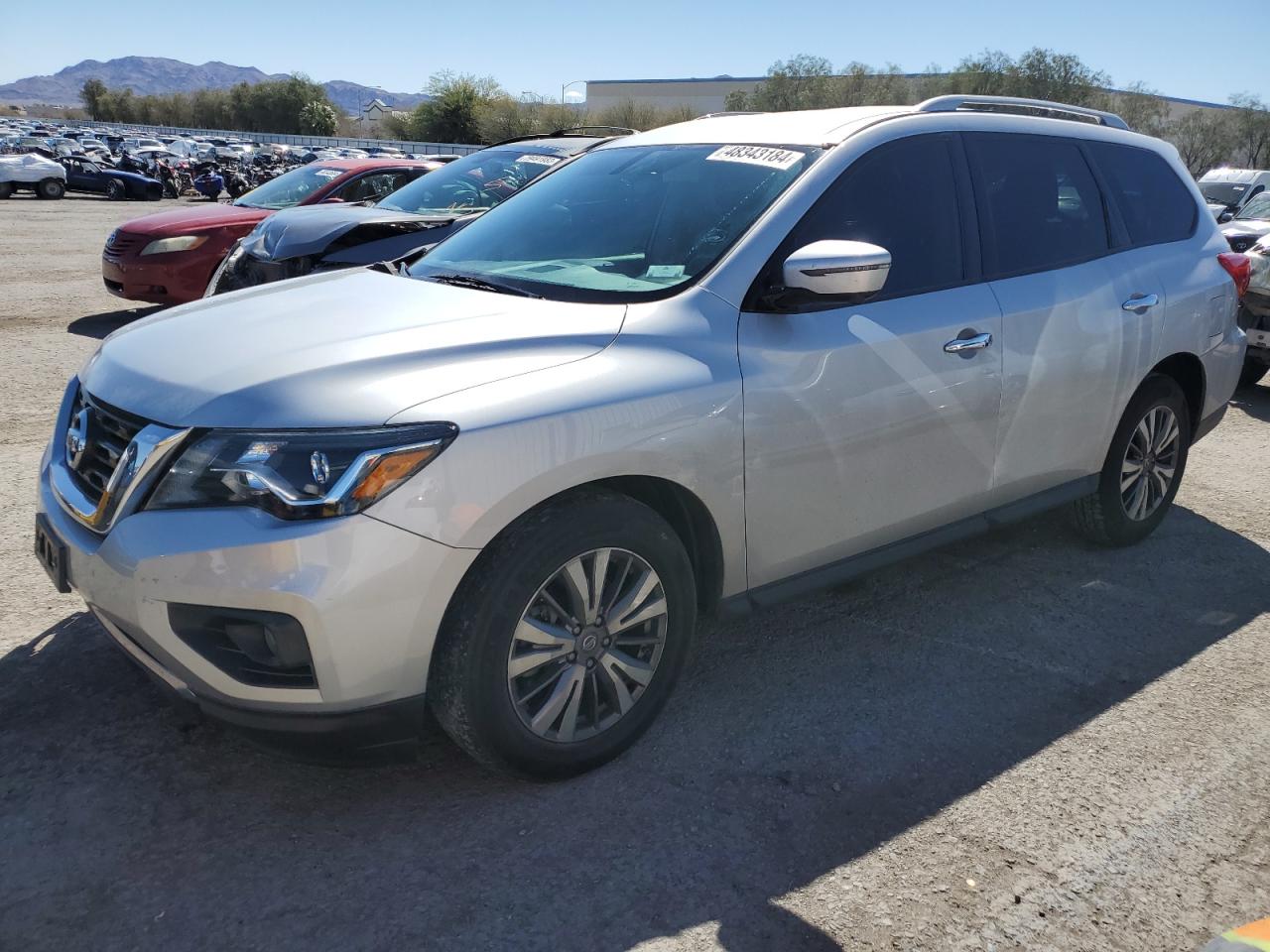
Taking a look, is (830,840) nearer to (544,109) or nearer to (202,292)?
(202,292)

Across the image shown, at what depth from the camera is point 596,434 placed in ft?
9.09

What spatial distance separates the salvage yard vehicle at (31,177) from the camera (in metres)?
28.4

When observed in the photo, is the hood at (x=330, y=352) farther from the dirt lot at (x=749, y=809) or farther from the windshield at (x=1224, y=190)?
the windshield at (x=1224, y=190)

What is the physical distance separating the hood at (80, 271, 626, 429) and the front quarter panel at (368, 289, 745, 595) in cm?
8

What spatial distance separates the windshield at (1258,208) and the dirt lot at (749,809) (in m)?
11.0

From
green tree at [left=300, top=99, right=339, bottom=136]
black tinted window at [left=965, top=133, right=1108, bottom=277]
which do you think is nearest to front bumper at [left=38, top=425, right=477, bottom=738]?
black tinted window at [left=965, top=133, right=1108, bottom=277]

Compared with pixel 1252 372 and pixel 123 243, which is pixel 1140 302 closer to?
pixel 1252 372

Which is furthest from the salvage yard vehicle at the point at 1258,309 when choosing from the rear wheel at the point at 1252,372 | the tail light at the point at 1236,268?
the tail light at the point at 1236,268

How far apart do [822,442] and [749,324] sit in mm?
448

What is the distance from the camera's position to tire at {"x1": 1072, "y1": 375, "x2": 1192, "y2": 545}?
4.68 metres

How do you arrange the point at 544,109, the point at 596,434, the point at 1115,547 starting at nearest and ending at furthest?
the point at 596,434
the point at 1115,547
the point at 544,109

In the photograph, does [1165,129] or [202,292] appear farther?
[1165,129]

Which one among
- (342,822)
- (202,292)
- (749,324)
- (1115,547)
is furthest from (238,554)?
(202,292)

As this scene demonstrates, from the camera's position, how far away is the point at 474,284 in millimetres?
3531
